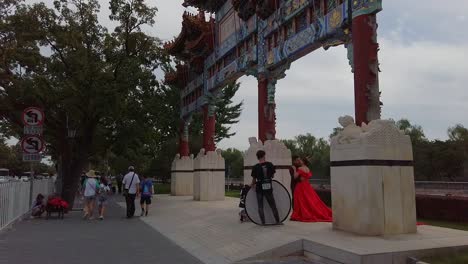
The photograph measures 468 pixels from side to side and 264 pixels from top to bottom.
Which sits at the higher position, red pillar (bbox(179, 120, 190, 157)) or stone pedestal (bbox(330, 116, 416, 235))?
red pillar (bbox(179, 120, 190, 157))

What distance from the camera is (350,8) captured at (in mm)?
10094

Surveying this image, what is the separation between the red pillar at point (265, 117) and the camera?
14719 millimetres

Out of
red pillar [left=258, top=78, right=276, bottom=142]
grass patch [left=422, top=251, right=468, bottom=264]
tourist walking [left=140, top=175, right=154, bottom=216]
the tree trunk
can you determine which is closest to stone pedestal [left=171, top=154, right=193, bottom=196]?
the tree trunk

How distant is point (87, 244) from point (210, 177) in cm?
1124

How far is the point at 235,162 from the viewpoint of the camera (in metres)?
80.1

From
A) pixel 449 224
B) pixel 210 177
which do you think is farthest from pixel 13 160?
pixel 449 224

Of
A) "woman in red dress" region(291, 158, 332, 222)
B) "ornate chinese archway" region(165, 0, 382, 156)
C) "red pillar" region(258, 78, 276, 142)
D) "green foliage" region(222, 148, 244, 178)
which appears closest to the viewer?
"ornate chinese archway" region(165, 0, 382, 156)

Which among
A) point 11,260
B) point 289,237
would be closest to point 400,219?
point 289,237

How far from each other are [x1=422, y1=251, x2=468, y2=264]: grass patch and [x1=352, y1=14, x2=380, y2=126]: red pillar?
3.43m

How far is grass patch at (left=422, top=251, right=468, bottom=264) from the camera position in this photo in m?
6.17

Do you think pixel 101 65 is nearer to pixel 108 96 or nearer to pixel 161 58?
pixel 108 96

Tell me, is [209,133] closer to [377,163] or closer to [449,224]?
[449,224]

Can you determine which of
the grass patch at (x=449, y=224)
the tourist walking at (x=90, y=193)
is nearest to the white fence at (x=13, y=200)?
the tourist walking at (x=90, y=193)

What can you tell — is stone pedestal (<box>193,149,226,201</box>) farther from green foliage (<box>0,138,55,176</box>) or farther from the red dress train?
green foliage (<box>0,138,55,176</box>)
